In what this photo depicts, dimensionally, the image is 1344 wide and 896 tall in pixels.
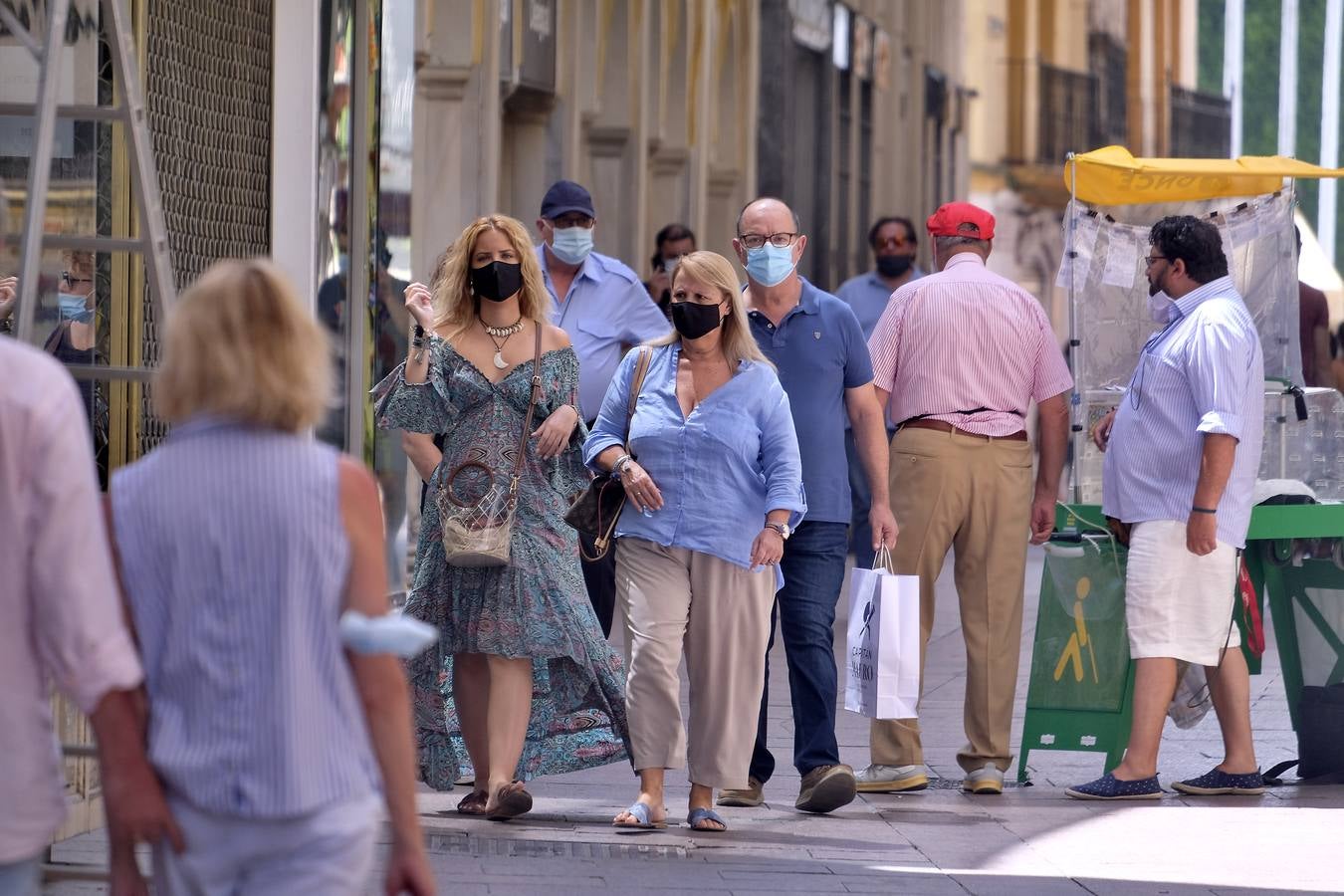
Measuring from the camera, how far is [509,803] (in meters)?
7.24

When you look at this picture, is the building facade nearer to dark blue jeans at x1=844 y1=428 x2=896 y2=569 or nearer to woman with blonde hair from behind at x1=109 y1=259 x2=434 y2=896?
dark blue jeans at x1=844 y1=428 x2=896 y2=569

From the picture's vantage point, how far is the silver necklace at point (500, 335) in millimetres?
7332

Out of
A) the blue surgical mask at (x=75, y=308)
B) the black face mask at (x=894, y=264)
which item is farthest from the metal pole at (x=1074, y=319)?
the black face mask at (x=894, y=264)

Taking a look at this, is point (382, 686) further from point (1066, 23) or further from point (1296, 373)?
point (1066, 23)

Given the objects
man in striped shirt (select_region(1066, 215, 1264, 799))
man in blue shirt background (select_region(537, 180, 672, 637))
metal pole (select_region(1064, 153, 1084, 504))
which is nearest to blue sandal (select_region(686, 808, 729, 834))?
man in striped shirt (select_region(1066, 215, 1264, 799))

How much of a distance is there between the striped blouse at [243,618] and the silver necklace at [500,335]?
12.1 ft

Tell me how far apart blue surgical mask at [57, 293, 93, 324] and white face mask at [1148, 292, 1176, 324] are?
3.62 metres

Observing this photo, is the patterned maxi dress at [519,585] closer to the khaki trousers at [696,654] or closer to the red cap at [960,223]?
the khaki trousers at [696,654]

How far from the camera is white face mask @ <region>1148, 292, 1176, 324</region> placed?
833 cm

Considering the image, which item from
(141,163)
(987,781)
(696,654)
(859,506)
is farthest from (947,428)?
(859,506)

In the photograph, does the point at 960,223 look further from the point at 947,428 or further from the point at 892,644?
the point at 892,644

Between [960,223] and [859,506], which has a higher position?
[960,223]

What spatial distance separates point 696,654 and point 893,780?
1301 millimetres

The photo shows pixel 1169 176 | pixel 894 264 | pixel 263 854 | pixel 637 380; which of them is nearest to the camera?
pixel 263 854
